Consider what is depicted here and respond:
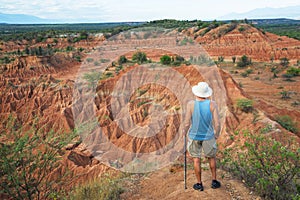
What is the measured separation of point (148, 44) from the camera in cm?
4044

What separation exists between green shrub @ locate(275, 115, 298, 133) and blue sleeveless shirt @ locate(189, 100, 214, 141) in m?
7.73

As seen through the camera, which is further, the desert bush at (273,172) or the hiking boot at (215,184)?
the hiking boot at (215,184)

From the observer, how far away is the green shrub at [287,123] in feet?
36.2

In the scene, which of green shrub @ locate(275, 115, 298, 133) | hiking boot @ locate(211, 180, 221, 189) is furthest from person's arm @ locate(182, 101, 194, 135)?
green shrub @ locate(275, 115, 298, 133)

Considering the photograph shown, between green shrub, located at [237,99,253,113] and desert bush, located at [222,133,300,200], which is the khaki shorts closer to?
desert bush, located at [222,133,300,200]

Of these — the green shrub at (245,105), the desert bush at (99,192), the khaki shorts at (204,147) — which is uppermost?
the khaki shorts at (204,147)

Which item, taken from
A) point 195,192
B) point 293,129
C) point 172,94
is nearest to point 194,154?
point 195,192

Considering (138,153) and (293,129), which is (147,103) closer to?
(138,153)

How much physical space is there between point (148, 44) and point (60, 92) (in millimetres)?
24407

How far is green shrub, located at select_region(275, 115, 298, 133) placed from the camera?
36.2 ft

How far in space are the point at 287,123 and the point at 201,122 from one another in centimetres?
822

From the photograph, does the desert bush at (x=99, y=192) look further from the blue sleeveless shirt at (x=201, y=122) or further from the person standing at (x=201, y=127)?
the blue sleeveless shirt at (x=201, y=122)

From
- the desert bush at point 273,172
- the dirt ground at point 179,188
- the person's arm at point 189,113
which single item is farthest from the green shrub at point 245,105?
the person's arm at point 189,113

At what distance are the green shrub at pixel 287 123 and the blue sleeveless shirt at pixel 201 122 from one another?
7727 millimetres
